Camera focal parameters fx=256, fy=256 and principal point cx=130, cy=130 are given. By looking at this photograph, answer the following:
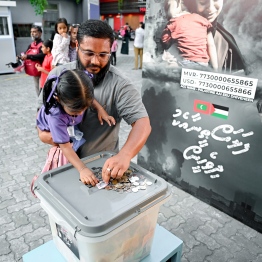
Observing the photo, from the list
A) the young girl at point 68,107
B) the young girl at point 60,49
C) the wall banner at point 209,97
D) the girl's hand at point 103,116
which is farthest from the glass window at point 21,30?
the girl's hand at point 103,116

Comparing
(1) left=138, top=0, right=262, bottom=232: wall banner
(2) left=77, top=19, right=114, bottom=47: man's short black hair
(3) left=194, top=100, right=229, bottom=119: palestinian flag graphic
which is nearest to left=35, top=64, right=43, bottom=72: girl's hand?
(1) left=138, top=0, right=262, bottom=232: wall banner

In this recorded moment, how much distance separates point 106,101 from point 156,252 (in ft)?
3.03

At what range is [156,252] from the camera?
1.44m

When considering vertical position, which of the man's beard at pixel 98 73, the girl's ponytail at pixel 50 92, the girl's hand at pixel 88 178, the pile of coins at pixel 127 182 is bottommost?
the pile of coins at pixel 127 182

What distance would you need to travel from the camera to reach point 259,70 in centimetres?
210

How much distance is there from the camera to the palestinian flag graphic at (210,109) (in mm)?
2414

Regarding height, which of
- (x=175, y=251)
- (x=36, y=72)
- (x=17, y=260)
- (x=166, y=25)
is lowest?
(x=17, y=260)

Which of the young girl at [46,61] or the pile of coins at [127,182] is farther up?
the young girl at [46,61]

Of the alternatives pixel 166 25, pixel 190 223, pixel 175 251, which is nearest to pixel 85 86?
pixel 175 251

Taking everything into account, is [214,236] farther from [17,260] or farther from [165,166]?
[17,260]

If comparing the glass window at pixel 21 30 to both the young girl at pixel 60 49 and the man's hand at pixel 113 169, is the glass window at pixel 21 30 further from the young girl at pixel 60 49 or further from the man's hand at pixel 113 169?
the man's hand at pixel 113 169

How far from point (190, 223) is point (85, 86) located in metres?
1.95

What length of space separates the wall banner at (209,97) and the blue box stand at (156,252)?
1223mm

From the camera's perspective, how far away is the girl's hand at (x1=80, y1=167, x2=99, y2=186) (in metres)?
1.21
